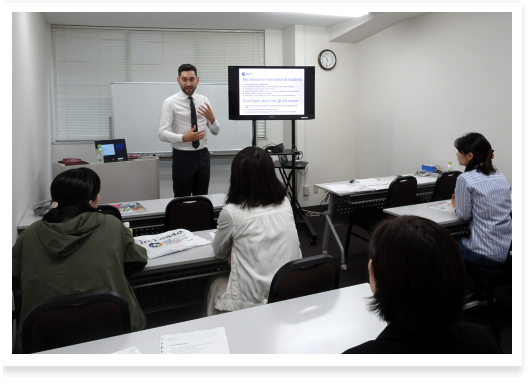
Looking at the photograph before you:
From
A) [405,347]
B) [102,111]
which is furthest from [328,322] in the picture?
[102,111]

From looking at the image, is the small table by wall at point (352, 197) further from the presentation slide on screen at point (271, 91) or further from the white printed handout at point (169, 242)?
the white printed handout at point (169, 242)

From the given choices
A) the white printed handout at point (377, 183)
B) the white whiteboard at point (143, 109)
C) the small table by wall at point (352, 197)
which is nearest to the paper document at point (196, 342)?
the small table by wall at point (352, 197)

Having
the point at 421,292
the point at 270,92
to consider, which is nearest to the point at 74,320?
the point at 421,292

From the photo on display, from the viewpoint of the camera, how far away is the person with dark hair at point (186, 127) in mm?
3986

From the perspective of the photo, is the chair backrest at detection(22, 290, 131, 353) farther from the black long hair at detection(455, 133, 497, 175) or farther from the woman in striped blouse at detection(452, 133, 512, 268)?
the black long hair at detection(455, 133, 497, 175)

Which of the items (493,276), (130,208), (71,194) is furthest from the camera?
(130,208)

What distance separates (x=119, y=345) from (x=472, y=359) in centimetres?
Result: 95

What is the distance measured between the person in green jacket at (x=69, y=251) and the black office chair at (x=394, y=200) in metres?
2.34

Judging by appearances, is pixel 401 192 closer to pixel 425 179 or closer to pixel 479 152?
pixel 425 179

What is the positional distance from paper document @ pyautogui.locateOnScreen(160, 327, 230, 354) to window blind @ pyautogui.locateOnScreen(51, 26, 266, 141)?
4.66 meters

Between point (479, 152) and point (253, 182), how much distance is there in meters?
1.66

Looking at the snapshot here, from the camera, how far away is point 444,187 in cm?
362

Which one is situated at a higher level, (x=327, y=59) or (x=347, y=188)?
(x=327, y=59)

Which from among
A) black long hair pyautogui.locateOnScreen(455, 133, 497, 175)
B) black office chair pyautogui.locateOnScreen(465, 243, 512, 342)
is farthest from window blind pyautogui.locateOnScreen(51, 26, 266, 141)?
black office chair pyautogui.locateOnScreen(465, 243, 512, 342)
